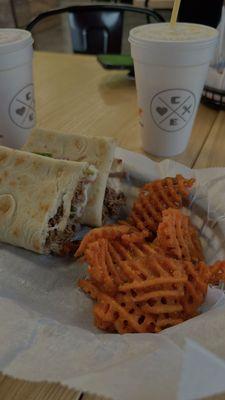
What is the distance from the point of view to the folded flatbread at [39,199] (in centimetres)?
78

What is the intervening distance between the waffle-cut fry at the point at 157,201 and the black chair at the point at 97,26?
5.14ft

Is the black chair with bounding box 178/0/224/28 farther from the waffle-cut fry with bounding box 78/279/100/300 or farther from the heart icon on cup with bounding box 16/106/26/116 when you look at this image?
the waffle-cut fry with bounding box 78/279/100/300

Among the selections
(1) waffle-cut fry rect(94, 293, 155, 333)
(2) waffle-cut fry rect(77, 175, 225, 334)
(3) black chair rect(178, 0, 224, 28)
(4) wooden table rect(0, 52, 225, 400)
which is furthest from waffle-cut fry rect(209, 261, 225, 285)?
(3) black chair rect(178, 0, 224, 28)

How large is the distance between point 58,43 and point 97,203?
5.23 meters

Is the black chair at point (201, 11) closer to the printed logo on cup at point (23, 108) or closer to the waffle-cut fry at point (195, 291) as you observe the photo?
the printed logo on cup at point (23, 108)

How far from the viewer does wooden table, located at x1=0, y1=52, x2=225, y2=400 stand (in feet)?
3.87

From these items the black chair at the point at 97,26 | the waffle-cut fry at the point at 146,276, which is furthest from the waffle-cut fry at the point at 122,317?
the black chair at the point at 97,26

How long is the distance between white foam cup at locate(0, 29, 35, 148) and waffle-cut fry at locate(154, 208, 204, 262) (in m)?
0.52

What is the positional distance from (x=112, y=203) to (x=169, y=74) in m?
0.34

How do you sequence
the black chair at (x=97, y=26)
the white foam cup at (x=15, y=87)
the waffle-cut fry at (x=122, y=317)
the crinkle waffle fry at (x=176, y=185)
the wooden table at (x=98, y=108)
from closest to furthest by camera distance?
the waffle-cut fry at (x=122, y=317) < the crinkle waffle fry at (x=176, y=185) < the white foam cup at (x=15, y=87) < the wooden table at (x=98, y=108) < the black chair at (x=97, y=26)

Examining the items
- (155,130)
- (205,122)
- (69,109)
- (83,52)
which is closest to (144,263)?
(155,130)

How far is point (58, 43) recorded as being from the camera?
5559mm

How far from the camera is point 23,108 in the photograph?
106 centimetres

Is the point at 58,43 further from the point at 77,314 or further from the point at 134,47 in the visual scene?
the point at 77,314
